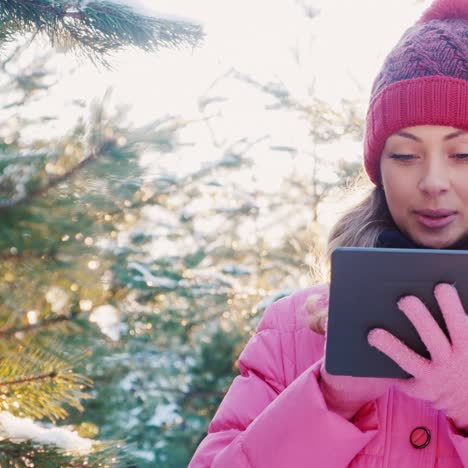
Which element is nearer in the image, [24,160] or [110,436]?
[24,160]

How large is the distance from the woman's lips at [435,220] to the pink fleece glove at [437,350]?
477 mm

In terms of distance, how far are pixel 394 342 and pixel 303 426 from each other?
0.29 metres

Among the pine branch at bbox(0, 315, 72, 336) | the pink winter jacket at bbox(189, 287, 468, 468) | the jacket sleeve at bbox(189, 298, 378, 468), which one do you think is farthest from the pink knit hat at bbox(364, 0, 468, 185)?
the pine branch at bbox(0, 315, 72, 336)

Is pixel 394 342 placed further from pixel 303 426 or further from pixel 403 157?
pixel 403 157

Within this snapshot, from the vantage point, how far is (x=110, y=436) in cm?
476

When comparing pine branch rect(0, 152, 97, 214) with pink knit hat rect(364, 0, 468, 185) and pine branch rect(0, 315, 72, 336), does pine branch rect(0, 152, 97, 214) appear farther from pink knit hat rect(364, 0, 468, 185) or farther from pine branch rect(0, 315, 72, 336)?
pink knit hat rect(364, 0, 468, 185)

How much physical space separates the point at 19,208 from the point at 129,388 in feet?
13.1

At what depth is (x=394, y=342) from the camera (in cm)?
128

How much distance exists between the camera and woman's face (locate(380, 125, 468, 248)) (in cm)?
168

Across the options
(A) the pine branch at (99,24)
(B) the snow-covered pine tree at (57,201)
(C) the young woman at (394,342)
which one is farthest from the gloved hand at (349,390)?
(A) the pine branch at (99,24)

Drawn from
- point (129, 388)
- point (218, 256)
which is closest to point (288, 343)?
point (129, 388)

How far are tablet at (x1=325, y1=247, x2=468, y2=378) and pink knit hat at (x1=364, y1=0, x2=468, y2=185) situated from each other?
561mm

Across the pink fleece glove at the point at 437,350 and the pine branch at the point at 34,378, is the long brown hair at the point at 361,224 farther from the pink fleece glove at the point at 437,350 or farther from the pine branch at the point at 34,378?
the pine branch at the point at 34,378

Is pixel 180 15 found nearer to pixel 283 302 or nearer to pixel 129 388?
pixel 283 302
